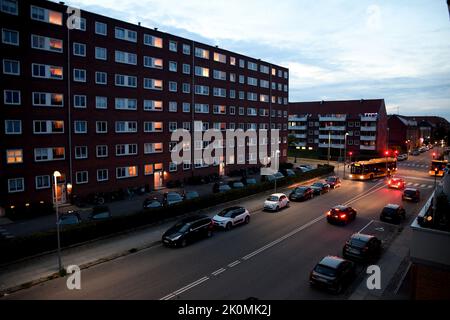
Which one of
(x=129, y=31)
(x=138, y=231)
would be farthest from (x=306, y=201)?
(x=129, y=31)

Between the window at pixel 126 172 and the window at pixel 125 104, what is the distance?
7433mm

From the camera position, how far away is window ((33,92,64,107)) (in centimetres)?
3219

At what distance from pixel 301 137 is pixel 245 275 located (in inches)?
3577

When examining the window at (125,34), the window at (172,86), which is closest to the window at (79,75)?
the window at (125,34)

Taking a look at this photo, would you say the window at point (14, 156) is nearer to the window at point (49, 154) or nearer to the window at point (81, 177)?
the window at point (49, 154)

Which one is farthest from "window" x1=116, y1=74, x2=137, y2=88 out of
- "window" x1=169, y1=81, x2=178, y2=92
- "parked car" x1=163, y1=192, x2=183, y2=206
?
"parked car" x1=163, y1=192, x2=183, y2=206

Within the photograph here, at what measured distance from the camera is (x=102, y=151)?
37.9m

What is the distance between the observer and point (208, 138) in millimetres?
51531

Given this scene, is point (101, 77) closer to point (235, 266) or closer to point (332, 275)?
point (235, 266)

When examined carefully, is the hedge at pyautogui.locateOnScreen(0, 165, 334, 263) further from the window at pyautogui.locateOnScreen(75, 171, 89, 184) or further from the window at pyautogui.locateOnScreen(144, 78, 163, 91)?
the window at pyautogui.locateOnScreen(144, 78, 163, 91)

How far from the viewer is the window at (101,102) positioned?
121ft

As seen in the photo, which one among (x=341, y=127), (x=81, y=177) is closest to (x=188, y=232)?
(x=81, y=177)

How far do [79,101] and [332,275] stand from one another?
31.3 meters
